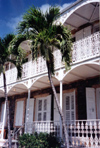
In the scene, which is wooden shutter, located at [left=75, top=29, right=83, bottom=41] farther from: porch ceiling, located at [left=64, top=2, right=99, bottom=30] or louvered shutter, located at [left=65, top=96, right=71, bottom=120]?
louvered shutter, located at [left=65, top=96, right=71, bottom=120]

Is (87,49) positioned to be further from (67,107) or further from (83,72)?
(67,107)

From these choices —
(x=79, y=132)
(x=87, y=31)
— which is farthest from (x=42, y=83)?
(x=79, y=132)

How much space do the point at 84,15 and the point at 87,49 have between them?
2.62 metres

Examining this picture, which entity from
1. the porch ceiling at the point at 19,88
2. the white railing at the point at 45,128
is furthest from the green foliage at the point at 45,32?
the porch ceiling at the point at 19,88

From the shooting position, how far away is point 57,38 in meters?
6.74

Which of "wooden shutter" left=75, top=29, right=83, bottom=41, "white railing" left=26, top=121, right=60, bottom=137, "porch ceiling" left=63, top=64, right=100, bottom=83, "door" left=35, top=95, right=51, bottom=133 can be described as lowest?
"white railing" left=26, top=121, right=60, bottom=137

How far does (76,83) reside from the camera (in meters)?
9.62

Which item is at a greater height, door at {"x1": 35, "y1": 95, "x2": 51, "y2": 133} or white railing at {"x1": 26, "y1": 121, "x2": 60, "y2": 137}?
door at {"x1": 35, "y1": 95, "x2": 51, "y2": 133}

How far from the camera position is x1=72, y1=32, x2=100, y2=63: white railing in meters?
7.14

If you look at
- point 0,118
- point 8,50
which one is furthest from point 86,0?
point 0,118

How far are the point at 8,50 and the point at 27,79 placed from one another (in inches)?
98.5

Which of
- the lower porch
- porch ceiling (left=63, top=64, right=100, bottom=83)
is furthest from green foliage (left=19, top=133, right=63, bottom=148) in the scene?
porch ceiling (left=63, top=64, right=100, bottom=83)

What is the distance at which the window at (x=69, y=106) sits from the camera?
9430 mm

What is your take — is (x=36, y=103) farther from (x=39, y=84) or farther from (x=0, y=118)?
(x=0, y=118)
